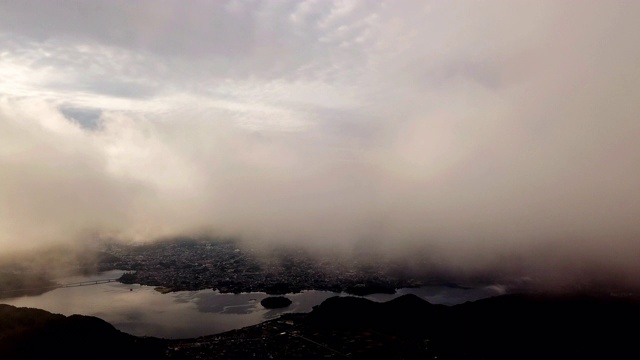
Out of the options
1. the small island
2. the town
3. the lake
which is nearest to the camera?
the lake

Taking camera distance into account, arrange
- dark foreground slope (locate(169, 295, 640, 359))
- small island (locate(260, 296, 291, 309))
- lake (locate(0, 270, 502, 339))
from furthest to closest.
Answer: small island (locate(260, 296, 291, 309)) → lake (locate(0, 270, 502, 339)) → dark foreground slope (locate(169, 295, 640, 359))

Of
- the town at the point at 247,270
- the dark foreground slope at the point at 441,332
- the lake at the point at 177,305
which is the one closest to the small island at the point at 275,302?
the lake at the point at 177,305

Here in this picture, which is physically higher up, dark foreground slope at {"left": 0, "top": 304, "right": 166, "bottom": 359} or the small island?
the small island

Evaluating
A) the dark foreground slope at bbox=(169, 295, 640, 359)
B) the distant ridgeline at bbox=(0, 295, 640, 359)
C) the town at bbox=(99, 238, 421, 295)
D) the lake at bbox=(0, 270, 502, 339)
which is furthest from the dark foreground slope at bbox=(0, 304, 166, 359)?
the town at bbox=(99, 238, 421, 295)

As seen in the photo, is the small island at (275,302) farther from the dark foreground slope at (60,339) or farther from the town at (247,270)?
the dark foreground slope at (60,339)

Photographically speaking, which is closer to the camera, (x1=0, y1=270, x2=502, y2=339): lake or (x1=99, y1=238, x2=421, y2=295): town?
(x1=0, y1=270, x2=502, y2=339): lake

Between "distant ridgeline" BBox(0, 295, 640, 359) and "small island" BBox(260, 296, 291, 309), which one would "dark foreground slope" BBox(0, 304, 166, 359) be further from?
"small island" BBox(260, 296, 291, 309)
